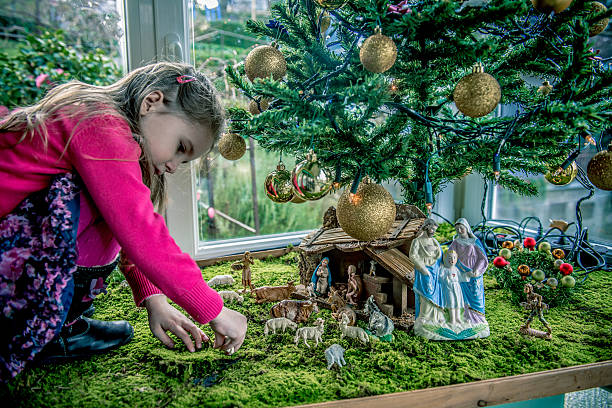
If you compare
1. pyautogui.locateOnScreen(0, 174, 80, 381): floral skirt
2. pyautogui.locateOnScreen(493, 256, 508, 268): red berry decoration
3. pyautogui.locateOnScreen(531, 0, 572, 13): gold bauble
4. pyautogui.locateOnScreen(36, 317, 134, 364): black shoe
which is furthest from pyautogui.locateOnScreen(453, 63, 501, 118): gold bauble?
pyautogui.locateOnScreen(36, 317, 134, 364): black shoe

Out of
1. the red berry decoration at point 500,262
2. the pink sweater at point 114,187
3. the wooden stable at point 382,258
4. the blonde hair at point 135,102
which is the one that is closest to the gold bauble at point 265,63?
the blonde hair at point 135,102

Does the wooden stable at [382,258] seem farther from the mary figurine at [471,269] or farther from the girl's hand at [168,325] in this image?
the girl's hand at [168,325]

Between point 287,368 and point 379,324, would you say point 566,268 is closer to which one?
point 379,324

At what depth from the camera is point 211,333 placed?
3.23ft

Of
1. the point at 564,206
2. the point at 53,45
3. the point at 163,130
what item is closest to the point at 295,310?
the point at 163,130

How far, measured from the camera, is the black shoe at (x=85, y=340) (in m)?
0.86

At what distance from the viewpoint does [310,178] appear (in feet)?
2.70

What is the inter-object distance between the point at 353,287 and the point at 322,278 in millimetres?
107

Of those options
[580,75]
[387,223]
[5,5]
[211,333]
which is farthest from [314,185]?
[5,5]

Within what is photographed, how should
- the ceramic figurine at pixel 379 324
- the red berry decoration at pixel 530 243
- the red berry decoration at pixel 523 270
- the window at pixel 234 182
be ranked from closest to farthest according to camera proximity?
the ceramic figurine at pixel 379 324 < the red berry decoration at pixel 523 270 < the red berry decoration at pixel 530 243 < the window at pixel 234 182

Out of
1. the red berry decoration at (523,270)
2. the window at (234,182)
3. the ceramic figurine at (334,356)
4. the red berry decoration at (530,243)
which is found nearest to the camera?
the ceramic figurine at (334,356)

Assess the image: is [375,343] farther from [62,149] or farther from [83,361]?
[62,149]

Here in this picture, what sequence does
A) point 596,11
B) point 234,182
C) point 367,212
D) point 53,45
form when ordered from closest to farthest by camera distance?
1. point 367,212
2. point 596,11
3. point 53,45
4. point 234,182

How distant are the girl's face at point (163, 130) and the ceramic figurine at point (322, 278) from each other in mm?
467
